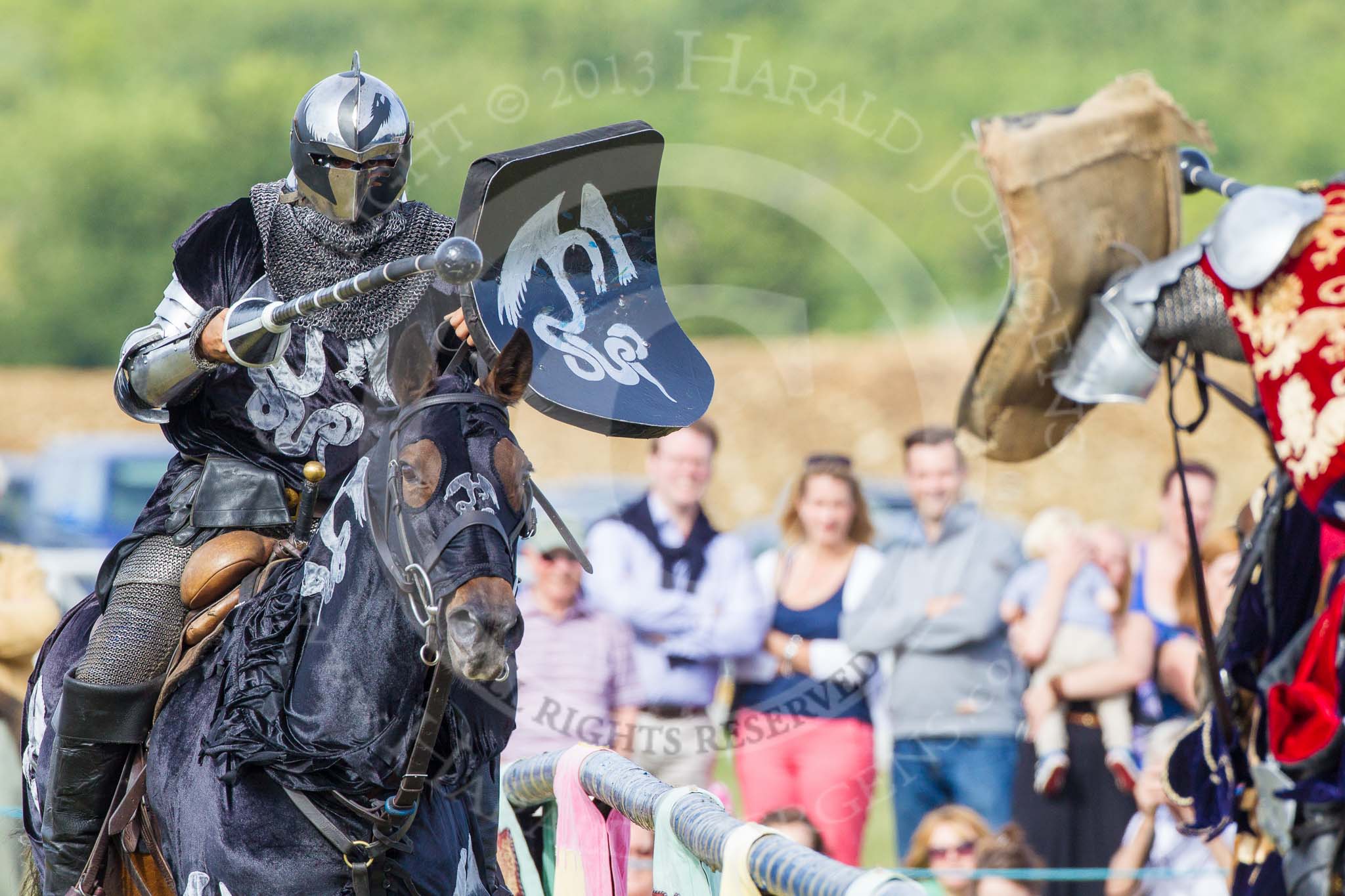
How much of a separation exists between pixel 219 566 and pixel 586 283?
1.04 meters

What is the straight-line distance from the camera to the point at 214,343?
358 centimetres

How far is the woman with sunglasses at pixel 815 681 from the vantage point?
20.8 feet

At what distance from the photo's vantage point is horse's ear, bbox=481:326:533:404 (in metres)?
3.26

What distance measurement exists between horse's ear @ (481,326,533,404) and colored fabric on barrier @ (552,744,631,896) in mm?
1146

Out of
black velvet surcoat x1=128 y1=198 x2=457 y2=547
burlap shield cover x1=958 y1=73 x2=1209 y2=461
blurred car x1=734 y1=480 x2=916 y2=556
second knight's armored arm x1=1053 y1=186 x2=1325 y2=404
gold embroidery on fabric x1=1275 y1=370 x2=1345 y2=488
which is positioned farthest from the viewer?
blurred car x1=734 y1=480 x2=916 y2=556

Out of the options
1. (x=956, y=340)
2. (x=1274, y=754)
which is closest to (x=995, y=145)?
(x=1274, y=754)

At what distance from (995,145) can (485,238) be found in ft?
7.20

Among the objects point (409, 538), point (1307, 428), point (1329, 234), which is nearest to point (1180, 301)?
point (1329, 234)

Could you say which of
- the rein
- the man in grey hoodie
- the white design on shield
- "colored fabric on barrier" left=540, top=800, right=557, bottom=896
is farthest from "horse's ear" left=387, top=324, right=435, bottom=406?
the man in grey hoodie

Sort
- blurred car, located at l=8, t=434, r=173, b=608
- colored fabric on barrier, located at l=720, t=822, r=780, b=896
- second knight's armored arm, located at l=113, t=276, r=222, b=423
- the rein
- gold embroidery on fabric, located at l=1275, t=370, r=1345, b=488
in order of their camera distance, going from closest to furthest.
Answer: colored fabric on barrier, located at l=720, t=822, r=780, b=896, second knight's armored arm, located at l=113, t=276, r=222, b=423, gold embroidery on fabric, located at l=1275, t=370, r=1345, b=488, the rein, blurred car, located at l=8, t=434, r=173, b=608

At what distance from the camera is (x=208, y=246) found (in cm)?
400

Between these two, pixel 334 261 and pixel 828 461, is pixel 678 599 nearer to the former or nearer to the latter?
pixel 828 461

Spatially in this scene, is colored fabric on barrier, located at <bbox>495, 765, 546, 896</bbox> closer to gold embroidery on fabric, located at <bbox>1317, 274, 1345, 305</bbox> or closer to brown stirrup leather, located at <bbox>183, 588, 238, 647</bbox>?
brown stirrup leather, located at <bbox>183, 588, 238, 647</bbox>

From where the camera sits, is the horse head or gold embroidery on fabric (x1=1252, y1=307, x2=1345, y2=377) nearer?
the horse head
